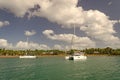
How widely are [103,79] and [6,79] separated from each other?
867 inches

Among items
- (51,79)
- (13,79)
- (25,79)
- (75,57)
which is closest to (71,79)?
(51,79)

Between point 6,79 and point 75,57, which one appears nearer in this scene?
point 6,79

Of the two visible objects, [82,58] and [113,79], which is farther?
[82,58]

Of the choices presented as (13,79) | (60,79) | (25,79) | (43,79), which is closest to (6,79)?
(13,79)

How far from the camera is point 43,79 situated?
4147 centimetres

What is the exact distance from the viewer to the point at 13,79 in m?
41.8

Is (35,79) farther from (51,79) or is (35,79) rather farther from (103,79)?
(103,79)

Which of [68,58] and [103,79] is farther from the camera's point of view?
[68,58]

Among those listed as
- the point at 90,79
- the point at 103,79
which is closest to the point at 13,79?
the point at 90,79

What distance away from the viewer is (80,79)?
135 ft

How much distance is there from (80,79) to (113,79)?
Answer: 7.38 meters

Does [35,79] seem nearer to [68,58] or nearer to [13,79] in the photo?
[13,79]

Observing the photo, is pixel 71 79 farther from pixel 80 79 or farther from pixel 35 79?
pixel 35 79

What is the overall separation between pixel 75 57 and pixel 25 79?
86.3 m
